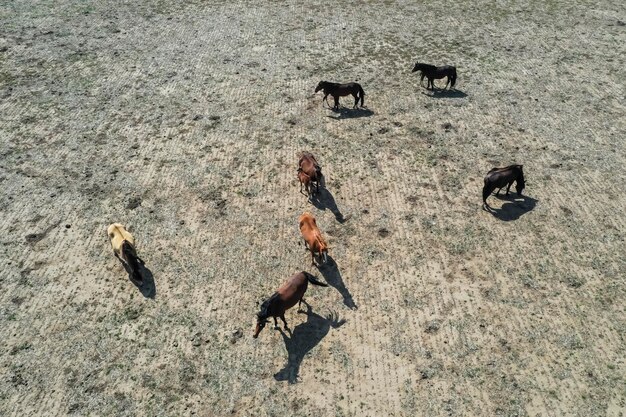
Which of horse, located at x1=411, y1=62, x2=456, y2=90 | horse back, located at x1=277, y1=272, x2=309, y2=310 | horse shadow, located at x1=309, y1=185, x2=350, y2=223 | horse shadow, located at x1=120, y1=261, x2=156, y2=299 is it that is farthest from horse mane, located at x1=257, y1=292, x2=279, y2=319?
horse, located at x1=411, y1=62, x2=456, y2=90

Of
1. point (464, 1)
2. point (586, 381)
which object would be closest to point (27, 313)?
point (586, 381)

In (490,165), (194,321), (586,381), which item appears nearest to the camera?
(586,381)

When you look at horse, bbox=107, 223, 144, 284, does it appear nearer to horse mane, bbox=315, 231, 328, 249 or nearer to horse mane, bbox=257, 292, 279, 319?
horse mane, bbox=257, 292, 279, 319

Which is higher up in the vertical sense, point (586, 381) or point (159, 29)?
point (159, 29)

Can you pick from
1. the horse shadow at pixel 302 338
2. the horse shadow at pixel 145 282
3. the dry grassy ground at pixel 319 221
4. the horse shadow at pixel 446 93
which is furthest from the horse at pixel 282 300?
the horse shadow at pixel 446 93

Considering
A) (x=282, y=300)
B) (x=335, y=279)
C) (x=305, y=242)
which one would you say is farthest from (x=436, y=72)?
(x=282, y=300)

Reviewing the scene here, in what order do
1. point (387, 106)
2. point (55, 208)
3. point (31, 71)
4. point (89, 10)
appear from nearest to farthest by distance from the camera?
point (55, 208) < point (387, 106) < point (31, 71) < point (89, 10)

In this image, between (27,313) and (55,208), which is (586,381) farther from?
(55,208)

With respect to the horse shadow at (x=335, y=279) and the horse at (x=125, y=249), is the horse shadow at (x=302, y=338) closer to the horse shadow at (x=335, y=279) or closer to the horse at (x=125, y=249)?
the horse shadow at (x=335, y=279)

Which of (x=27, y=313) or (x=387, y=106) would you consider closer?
(x=27, y=313)
